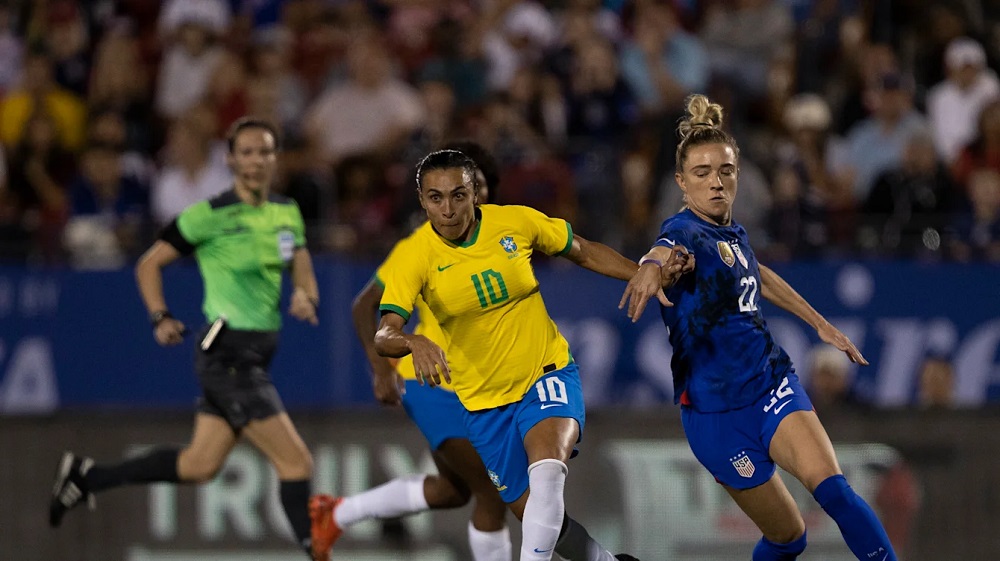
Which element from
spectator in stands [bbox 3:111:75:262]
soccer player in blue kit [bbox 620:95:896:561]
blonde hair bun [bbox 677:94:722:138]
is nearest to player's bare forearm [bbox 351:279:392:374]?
soccer player in blue kit [bbox 620:95:896:561]

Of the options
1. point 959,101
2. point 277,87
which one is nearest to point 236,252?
point 277,87

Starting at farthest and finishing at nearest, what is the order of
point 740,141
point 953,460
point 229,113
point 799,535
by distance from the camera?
point 229,113
point 740,141
point 953,460
point 799,535

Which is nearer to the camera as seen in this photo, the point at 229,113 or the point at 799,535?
the point at 799,535

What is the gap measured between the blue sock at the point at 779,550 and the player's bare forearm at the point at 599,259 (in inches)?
54.3

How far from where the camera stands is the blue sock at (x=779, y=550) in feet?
21.9

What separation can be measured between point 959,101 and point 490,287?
749 centimetres

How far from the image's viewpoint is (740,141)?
40.1 ft

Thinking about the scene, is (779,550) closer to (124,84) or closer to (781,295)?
(781,295)

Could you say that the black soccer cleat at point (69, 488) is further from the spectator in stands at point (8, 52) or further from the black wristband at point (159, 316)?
the spectator in stands at point (8, 52)

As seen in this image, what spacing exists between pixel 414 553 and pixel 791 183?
180 inches

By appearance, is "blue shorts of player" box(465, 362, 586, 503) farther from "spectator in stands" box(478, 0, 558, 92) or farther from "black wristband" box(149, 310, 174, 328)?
"spectator in stands" box(478, 0, 558, 92)

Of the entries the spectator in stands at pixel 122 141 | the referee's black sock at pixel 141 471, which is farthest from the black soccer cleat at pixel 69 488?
the spectator in stands at pixel 122 141

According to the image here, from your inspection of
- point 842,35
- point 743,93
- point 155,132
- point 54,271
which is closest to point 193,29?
point 155,132

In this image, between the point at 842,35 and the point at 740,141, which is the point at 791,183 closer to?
the point at 740,141
